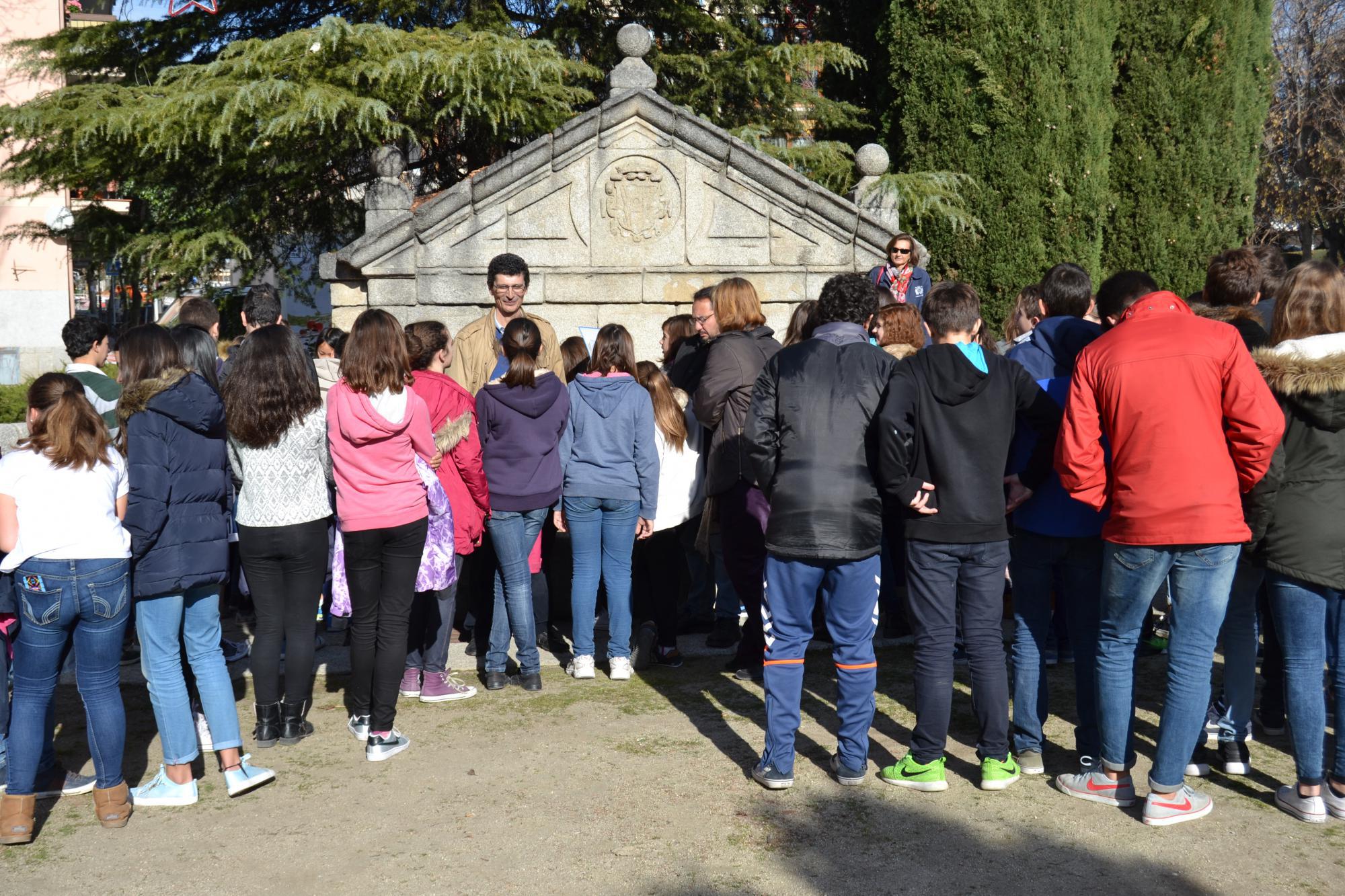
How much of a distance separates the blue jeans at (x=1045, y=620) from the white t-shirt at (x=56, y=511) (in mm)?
3422

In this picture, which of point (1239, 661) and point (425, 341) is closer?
point (1239, 661)

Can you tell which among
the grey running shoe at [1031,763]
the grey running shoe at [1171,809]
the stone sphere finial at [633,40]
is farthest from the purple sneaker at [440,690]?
the stone sphere finial at [633,40]

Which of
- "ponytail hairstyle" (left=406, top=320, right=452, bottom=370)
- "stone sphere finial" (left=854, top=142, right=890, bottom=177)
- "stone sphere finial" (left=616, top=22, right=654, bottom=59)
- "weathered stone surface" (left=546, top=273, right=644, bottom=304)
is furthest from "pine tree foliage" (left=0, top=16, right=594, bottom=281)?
"ponytail hairstyle" (left=406, top=320, right=452, bottom=370)

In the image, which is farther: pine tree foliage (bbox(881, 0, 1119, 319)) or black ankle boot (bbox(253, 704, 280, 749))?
pine tree foliage (bbox(881, 0, 1119, 319))

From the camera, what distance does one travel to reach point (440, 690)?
559 cm

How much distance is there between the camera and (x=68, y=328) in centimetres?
544

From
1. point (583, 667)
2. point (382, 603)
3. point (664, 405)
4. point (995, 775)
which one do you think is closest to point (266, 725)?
point (382, 603)

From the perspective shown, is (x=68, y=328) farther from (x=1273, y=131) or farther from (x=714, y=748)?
(x=1273, y=131)

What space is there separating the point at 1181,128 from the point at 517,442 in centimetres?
1116

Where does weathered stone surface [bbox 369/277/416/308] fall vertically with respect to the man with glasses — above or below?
above

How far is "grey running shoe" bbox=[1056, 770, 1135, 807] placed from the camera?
4.31 metres

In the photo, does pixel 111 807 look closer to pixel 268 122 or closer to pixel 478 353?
pixel 478 353

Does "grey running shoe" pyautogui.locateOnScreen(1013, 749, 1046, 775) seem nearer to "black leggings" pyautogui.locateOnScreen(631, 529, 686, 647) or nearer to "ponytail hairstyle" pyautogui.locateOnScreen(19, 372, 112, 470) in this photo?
"black leggings" pyautogui.locateOnScreen(631, 529, 686, 647)

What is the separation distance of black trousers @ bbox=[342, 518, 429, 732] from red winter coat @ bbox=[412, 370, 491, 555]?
1.84ft
